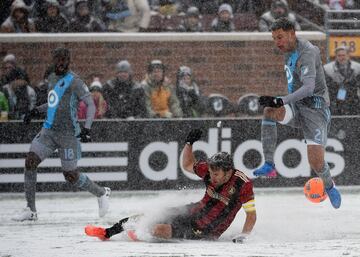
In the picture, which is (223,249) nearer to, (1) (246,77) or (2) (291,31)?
(2) (291,31)

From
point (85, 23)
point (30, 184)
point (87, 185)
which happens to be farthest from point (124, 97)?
point (30, 184)

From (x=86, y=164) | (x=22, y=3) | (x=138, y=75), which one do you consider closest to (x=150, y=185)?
(x=86, y=164)

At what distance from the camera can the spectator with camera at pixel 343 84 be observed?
55.0 feet

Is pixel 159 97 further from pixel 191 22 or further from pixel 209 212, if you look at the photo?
pixel 209 212

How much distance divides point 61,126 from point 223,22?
24.1ft

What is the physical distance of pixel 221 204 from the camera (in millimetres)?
9773

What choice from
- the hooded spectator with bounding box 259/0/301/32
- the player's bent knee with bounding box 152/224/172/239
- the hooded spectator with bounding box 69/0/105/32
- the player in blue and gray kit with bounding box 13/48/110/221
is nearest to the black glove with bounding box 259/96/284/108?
the player's bent knee with bounding box 152/224/172/239

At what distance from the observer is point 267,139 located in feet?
35.8

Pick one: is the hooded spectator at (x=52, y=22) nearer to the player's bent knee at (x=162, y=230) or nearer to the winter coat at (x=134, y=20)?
the winter coat at (x=134, y=20)

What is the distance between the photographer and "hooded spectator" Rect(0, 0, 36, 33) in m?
18.4

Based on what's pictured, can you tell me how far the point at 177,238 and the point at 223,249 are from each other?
92 centimetres

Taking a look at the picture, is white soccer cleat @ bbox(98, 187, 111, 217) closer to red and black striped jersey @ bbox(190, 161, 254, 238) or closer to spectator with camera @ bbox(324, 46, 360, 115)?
red and black striped jersey @ bbox(190, 161, 254, 238)

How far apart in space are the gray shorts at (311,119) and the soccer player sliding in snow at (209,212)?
4.48ft

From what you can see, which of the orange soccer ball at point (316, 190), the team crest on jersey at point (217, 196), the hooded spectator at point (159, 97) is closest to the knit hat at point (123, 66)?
the hooded spectator at point (159, 97)
